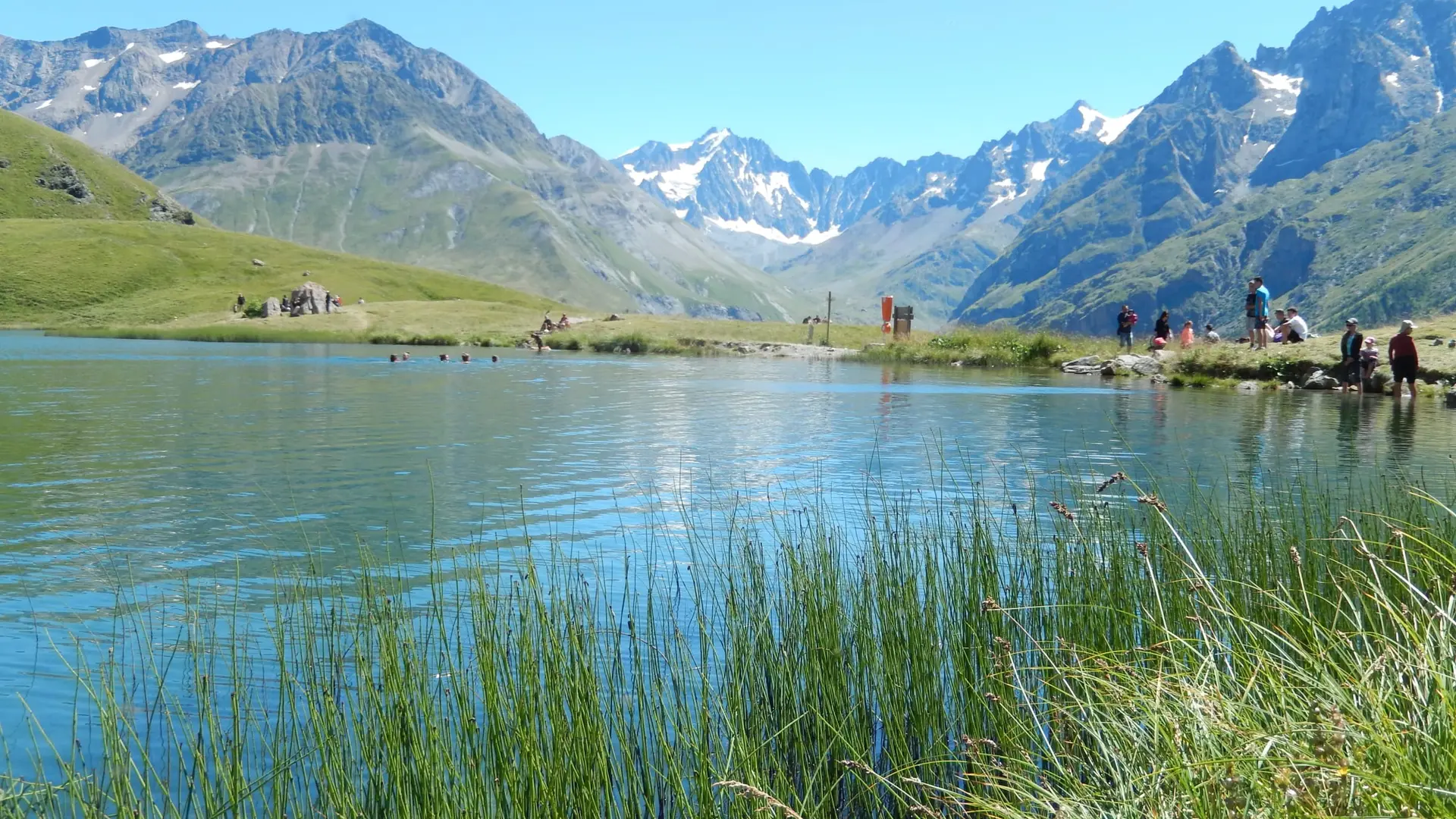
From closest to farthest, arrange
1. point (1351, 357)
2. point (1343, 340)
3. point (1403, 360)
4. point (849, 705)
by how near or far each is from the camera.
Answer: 1. point (849, 705)
2. point (1403, 360)
3. point (1351, 357)
4. point (1343, 340)

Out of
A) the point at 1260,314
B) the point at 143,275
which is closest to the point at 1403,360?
the point at 1260,314

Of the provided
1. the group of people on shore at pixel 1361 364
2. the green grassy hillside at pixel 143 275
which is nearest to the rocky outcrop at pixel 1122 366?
the group of people on shore at pixel 1361 364

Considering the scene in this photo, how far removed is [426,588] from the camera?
13.0 meters

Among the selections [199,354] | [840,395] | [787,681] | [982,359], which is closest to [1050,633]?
[787,681]

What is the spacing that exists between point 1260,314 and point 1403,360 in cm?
1094

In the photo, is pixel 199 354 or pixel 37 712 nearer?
pixel 37 712

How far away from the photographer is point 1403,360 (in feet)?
123

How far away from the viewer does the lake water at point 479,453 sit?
14336mm

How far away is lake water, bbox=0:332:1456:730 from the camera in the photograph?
14.3 meters

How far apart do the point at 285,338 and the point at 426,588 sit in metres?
90.9

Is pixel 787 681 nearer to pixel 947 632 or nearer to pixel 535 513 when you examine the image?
pixel 947 632

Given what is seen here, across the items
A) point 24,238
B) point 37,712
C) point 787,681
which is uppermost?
point 24,238

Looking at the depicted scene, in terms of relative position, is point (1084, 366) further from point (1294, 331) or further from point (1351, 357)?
point (1351, 357)

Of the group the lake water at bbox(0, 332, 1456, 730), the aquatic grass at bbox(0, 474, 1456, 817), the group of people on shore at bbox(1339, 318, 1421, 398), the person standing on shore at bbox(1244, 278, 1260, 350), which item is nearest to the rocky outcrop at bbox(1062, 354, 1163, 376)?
the lake water at bbox(0, 332, 1456, 730)
